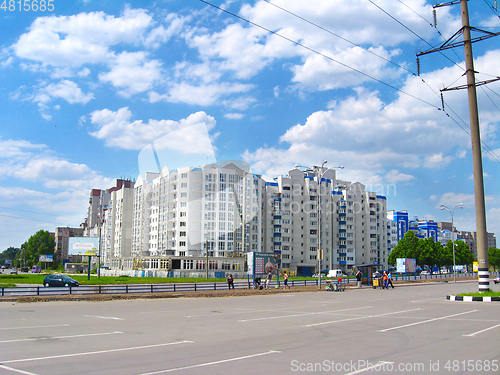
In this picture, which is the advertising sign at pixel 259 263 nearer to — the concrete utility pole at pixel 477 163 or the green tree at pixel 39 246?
the concrete utility pole at pixel 477 163

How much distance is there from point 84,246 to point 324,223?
215ft

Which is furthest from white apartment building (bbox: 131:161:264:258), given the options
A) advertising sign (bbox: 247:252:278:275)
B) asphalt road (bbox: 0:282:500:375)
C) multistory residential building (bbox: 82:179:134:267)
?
asphalt road (bbox: 0:282:500:375)

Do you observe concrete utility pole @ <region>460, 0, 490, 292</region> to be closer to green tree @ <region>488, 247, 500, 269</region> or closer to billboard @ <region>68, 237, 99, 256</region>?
billboard @ <region>68, 237, 99, 256</region>

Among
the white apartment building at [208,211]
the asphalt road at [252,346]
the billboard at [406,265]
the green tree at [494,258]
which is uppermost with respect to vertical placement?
the white apartment building at [208,211]

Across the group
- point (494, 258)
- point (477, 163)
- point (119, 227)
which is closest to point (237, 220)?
point (119, 227)

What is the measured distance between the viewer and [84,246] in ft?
226

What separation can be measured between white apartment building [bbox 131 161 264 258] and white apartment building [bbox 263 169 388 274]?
8.39 metres

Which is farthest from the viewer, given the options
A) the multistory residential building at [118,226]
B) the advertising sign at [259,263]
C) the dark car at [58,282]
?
the multistory residential building at [118,226]

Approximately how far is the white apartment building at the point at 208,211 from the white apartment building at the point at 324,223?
27.5ft

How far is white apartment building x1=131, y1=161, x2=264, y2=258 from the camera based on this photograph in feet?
294

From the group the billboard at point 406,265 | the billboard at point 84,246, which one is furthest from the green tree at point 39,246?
the billboard at point 406,265

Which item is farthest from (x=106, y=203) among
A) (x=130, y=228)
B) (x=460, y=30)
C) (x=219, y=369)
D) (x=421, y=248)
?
(x=219, y=369)

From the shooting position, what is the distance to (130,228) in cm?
12469

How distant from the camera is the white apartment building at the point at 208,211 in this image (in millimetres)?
89500
